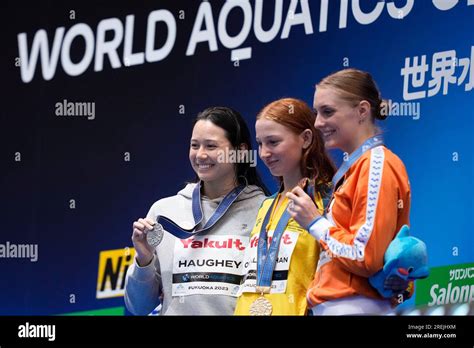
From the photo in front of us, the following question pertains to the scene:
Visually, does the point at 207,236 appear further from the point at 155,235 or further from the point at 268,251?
the point at 268,251

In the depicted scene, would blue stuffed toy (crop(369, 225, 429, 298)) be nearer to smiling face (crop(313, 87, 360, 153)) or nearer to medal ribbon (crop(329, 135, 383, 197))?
medal ribbon (crop(329, 135, 383, 197))

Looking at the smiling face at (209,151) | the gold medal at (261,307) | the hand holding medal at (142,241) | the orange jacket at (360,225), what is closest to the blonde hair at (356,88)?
the orange jacket at (360,225)

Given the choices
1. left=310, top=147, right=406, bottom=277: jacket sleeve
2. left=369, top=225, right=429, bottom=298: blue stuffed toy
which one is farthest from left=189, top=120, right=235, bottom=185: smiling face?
left=369, top=225, right=429, bottom=298: blue stuffed toy

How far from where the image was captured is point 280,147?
4.25m

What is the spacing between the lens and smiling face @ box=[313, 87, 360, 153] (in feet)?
13.2

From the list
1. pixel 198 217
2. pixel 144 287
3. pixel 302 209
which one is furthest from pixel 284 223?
pixel 144 287

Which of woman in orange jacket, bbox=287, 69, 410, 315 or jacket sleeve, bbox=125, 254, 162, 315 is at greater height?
woman in orange jacket, bbox=287, 69, 410, 315

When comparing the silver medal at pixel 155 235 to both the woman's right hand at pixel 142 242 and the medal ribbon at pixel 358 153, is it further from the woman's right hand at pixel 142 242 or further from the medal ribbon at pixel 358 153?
the medal ribbon at pixel 358 153

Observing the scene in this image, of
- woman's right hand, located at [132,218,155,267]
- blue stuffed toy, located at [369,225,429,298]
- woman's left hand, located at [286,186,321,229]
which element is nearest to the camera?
blue stuffed toy, located at [369,225,429,298]

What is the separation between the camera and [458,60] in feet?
18.2

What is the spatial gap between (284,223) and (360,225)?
18.8 inches
